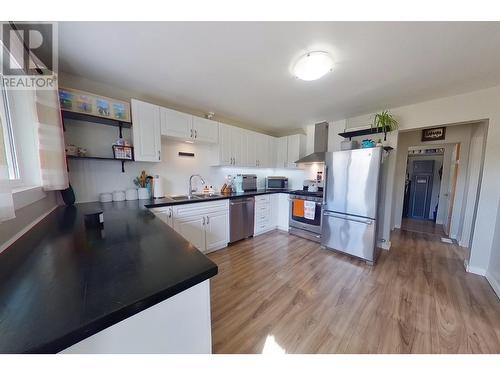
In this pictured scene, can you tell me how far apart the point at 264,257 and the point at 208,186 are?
5.25 ft

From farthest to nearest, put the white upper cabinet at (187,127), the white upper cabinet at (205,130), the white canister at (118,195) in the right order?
the white upper cabinet at (205,130) → the white upper cabinet at (187,127) → the white canister at (118,195)

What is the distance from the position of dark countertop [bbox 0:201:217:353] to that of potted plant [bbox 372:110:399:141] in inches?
125

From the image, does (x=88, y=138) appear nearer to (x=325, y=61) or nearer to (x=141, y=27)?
(x=141, y=27)

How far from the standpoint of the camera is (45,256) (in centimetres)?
83

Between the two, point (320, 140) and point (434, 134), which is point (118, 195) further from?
point (434, 134)

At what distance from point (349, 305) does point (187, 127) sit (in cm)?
294

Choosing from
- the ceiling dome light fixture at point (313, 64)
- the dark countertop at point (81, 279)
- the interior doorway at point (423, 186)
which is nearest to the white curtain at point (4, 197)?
the dark countertop at point (81, 279)

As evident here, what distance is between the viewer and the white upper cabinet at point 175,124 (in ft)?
7.93

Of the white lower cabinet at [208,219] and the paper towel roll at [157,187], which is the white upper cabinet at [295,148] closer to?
the white lower cabinet at [208,219]

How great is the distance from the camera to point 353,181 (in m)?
2.56

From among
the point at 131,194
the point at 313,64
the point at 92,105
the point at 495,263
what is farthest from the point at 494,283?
the point at 92,105

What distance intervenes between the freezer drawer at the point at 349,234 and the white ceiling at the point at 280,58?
1726 millimetres

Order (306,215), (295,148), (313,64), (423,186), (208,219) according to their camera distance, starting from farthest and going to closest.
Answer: (423,186), (295,148), (306,215), (208,219), (313,64)

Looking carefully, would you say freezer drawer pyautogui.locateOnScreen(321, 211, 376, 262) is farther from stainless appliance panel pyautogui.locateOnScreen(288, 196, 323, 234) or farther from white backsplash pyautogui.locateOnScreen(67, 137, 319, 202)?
white backsplash pyautogui.locateOnScreen(67, 137, 319, 202)
